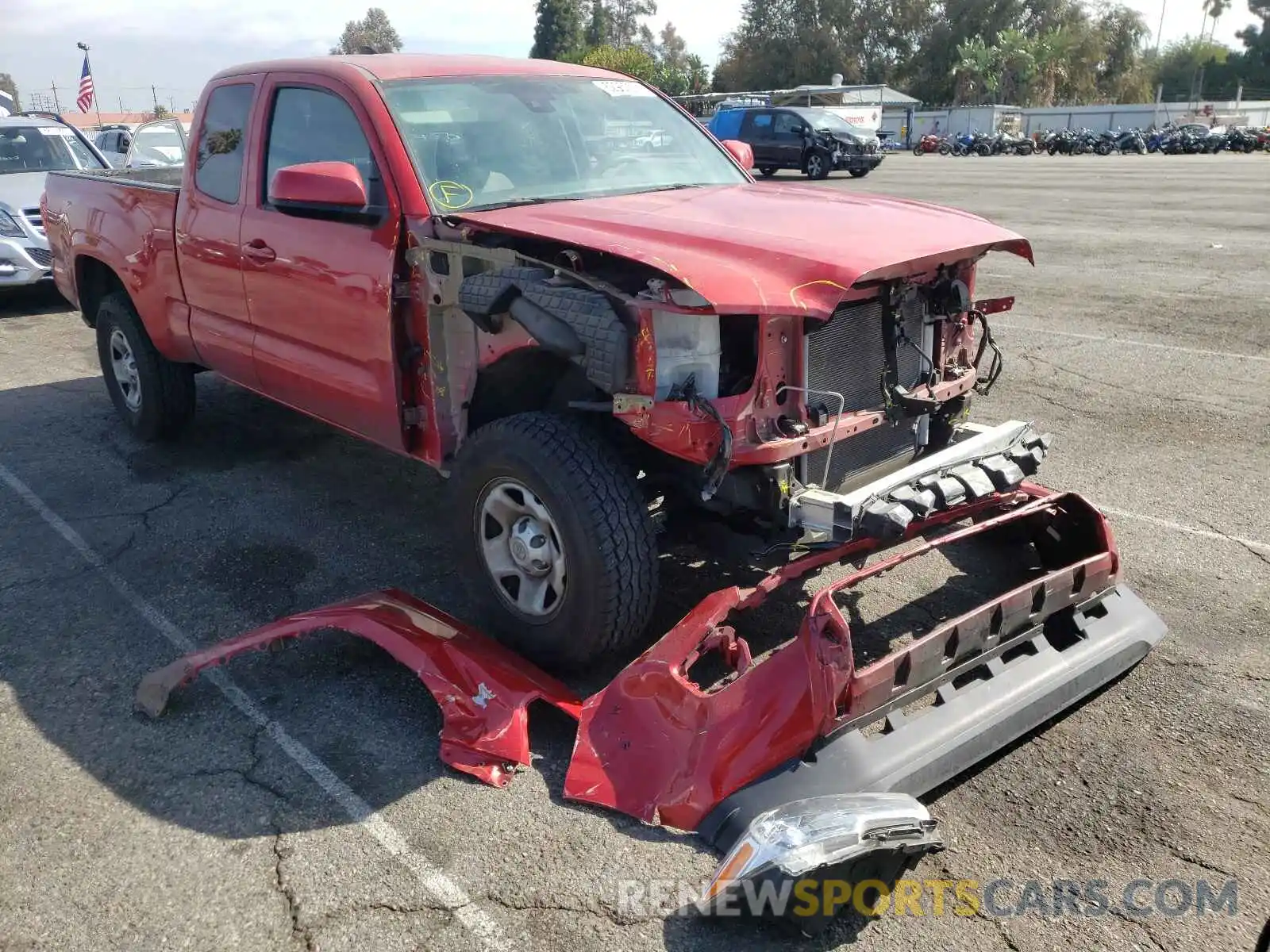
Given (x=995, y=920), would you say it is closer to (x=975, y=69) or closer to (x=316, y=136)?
(x=316, y=136)

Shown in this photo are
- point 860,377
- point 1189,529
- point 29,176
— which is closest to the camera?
point 860,377

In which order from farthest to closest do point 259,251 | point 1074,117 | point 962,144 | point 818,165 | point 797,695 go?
point 1074,117 < point 962,144 < point 818,165 < point 259,251 < point 797,695

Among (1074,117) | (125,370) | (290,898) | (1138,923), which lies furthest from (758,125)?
(1074,117)

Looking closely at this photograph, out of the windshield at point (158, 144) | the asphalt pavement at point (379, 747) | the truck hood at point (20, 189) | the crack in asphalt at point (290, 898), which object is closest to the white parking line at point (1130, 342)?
the asphalt pavement at point (379, 747)

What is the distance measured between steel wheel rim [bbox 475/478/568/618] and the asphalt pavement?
418 mm

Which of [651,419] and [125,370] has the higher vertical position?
[651,419]

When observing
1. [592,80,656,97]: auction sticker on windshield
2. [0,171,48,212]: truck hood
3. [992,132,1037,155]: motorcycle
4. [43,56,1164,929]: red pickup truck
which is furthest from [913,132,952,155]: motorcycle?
[43,56,1164,929]: red pickup truck

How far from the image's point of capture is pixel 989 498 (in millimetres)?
3727

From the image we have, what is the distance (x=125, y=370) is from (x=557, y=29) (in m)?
91.4

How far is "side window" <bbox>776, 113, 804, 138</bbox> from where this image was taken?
27.2 meters

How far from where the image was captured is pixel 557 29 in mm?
89750

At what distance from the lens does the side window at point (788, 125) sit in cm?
2722

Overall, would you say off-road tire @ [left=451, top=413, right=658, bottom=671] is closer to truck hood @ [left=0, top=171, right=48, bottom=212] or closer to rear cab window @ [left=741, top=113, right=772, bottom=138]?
truck hood @ [left=0, top=171, right=48, bottom=212]

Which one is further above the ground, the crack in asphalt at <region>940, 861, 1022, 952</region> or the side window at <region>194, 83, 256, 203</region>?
the side window at <region>194, 83, 256, 203</region>
